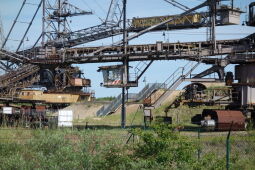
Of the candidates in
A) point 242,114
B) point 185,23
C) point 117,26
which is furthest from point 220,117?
point 117,26

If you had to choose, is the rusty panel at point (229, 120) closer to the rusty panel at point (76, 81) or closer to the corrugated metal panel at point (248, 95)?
the corrugated metal panel at point (248, 95)

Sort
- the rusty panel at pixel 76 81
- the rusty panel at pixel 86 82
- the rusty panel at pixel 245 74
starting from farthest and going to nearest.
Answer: the rusty panel at pixel 86 82
the rusty panel at pixel 76 81
the rusty panel at pixel 245 74

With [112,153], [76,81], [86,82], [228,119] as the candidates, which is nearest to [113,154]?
[112,153]

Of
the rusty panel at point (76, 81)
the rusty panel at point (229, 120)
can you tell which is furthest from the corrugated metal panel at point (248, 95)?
the rusty panel at point (76, 81)

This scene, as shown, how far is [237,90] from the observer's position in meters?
38.4

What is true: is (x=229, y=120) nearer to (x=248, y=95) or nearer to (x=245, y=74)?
(x=248, y=95)

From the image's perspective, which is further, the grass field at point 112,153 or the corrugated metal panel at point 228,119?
the corrugated metal panel at point 228,119

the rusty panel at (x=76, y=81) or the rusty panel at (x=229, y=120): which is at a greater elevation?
the rusty panel at (x=76, y=81)

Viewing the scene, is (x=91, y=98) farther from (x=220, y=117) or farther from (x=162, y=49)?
(x=220, y=117)

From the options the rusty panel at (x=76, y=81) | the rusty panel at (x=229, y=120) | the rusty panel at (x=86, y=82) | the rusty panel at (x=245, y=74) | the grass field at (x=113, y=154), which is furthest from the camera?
the rusty panel at (x=86, y=82)

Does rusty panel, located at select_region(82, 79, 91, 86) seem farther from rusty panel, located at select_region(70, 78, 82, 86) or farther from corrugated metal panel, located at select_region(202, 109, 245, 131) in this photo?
corrugated metal panel, located at select_region(202, 109, 245, 131)

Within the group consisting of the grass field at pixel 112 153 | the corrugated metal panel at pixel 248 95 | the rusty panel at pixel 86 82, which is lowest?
the grass field at pixel 112 153

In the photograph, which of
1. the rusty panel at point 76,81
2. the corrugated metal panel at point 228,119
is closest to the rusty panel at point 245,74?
the corrugated metal panel at point 228,119

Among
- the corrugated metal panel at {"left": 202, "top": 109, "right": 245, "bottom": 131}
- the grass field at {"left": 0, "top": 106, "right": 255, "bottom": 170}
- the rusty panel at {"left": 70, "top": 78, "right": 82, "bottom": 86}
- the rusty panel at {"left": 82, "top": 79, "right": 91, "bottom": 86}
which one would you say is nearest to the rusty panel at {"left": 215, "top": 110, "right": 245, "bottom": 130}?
the corrugated metal panel at {"left": 202, "top": 109, "right": 245, "bottom": 131}
